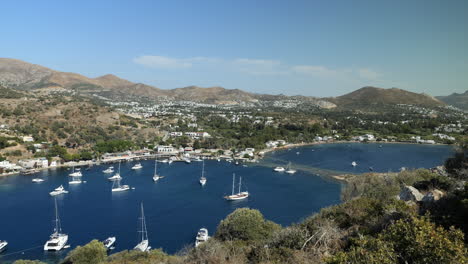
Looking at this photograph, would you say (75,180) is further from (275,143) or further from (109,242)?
(275,143)

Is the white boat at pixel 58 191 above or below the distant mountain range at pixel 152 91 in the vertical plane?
below

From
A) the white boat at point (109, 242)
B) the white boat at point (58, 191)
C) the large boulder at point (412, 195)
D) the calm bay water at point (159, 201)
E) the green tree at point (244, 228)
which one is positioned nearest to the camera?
the large boulder at point (412, 195)

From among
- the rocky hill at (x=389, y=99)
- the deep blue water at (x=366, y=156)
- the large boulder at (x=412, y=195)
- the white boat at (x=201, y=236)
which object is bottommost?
the white boat at (x=201, y=236)

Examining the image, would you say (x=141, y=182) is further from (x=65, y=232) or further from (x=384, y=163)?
(x=384, y=163)

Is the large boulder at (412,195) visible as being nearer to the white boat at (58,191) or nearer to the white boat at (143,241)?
the white boat at (143,241)

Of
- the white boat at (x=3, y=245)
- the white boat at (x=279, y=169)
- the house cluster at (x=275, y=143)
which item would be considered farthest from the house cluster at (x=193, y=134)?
the white boat at (x=3, y=245)

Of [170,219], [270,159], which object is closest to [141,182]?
[170,219]

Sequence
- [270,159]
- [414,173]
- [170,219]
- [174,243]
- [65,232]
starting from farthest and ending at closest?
[270,159] < [170,219] < [65,232] < [174,243] < [414,173]
